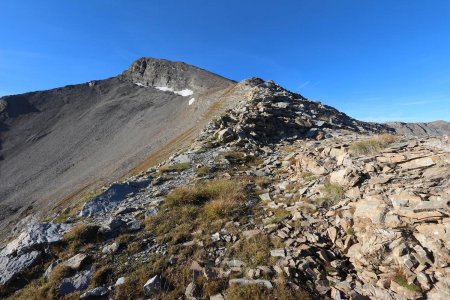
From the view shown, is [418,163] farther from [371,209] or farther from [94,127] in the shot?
[94,127]

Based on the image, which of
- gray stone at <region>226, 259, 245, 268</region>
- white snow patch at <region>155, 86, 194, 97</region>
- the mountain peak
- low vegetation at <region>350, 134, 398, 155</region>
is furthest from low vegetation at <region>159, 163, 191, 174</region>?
the mountain peak

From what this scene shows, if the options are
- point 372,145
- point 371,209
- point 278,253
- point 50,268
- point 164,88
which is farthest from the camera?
point 164,88

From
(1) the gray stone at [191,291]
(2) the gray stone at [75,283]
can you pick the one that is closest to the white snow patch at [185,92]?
(2) the gray stone at [75,283]

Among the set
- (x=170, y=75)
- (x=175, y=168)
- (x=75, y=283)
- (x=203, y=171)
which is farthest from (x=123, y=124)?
(x=75, y=283)

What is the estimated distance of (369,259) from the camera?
8422 mm

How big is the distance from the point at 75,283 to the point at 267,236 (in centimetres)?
635

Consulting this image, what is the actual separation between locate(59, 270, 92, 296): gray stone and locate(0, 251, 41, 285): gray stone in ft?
7.06

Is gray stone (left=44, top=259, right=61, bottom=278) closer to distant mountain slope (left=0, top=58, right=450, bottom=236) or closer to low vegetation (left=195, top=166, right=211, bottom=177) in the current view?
low vegetation (left=195, top=166, right=211, bottom=177)

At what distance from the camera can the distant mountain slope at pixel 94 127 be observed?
43000mm

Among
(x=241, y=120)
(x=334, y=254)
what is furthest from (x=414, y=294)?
(x=241, y=120)

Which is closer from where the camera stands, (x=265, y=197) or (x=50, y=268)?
(x=50, y=268)

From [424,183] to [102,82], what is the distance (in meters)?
110

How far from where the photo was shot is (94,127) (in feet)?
242

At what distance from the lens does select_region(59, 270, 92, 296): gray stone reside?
8800 mm
